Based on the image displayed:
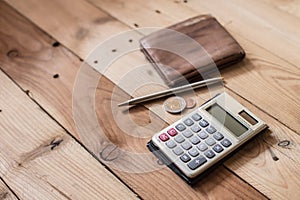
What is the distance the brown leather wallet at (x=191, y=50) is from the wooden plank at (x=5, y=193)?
27 centimetres

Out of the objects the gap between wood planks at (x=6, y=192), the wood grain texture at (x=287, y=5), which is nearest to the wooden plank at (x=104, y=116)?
the gap between wood planks at (x=6, y=192)

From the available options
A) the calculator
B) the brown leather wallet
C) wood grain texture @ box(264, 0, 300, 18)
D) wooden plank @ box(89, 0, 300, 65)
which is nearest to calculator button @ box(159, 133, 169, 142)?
the calculator

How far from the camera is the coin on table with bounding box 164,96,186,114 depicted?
659mm

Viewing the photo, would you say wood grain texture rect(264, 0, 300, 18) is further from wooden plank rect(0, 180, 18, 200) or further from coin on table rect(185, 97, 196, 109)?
wooden plank rect(0, 180, 18, 200)

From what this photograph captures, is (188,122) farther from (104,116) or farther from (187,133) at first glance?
(104,116)

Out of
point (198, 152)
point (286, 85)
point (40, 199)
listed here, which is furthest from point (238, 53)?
point (40, 199)

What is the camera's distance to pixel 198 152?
23.2 inches

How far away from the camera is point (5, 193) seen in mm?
585

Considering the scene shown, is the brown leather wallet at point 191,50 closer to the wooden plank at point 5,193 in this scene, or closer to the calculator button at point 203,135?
the calculator button at point 203,135

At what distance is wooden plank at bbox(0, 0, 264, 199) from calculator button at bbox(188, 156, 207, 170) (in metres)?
0.02

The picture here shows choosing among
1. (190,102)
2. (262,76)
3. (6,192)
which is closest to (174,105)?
(190,102)

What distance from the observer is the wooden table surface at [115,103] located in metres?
0.58

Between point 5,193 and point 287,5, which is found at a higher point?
point 5,193

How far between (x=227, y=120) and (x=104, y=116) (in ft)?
0.57
